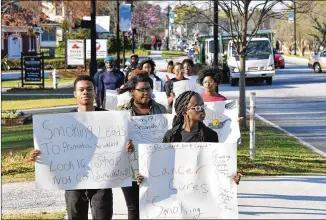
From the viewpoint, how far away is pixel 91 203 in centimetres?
654

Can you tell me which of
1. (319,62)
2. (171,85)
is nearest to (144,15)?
(319,62)

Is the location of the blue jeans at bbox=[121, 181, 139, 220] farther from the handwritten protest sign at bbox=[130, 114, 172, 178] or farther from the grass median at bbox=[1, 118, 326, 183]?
the grass median at bbox=[1, 118, 326, 183]

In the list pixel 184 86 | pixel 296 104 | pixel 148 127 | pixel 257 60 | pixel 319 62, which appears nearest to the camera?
pixel 148 127

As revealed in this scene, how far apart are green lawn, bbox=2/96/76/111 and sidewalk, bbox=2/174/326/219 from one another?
47.8 feet

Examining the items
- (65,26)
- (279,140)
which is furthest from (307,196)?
(65,26)

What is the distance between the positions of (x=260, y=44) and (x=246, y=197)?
2557 cm

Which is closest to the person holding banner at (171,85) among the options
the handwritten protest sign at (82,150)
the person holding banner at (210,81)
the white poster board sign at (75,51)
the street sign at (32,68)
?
the person holding banner at (210,81)

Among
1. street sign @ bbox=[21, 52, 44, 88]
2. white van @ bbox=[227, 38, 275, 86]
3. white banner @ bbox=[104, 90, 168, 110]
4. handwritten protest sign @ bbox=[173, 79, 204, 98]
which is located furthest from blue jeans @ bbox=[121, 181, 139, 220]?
street sign @ bbox=[21, 52, 44, 88]

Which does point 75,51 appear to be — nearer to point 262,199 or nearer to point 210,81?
point 210,81

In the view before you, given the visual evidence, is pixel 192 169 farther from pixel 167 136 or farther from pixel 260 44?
pixel 260 44

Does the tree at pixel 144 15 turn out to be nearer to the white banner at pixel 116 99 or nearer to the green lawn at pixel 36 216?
the white banner at pixel 116 99

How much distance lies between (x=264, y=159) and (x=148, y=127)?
5.65 meters

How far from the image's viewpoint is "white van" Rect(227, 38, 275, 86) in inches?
1350

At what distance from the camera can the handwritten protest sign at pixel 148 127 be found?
7441 millimetres
